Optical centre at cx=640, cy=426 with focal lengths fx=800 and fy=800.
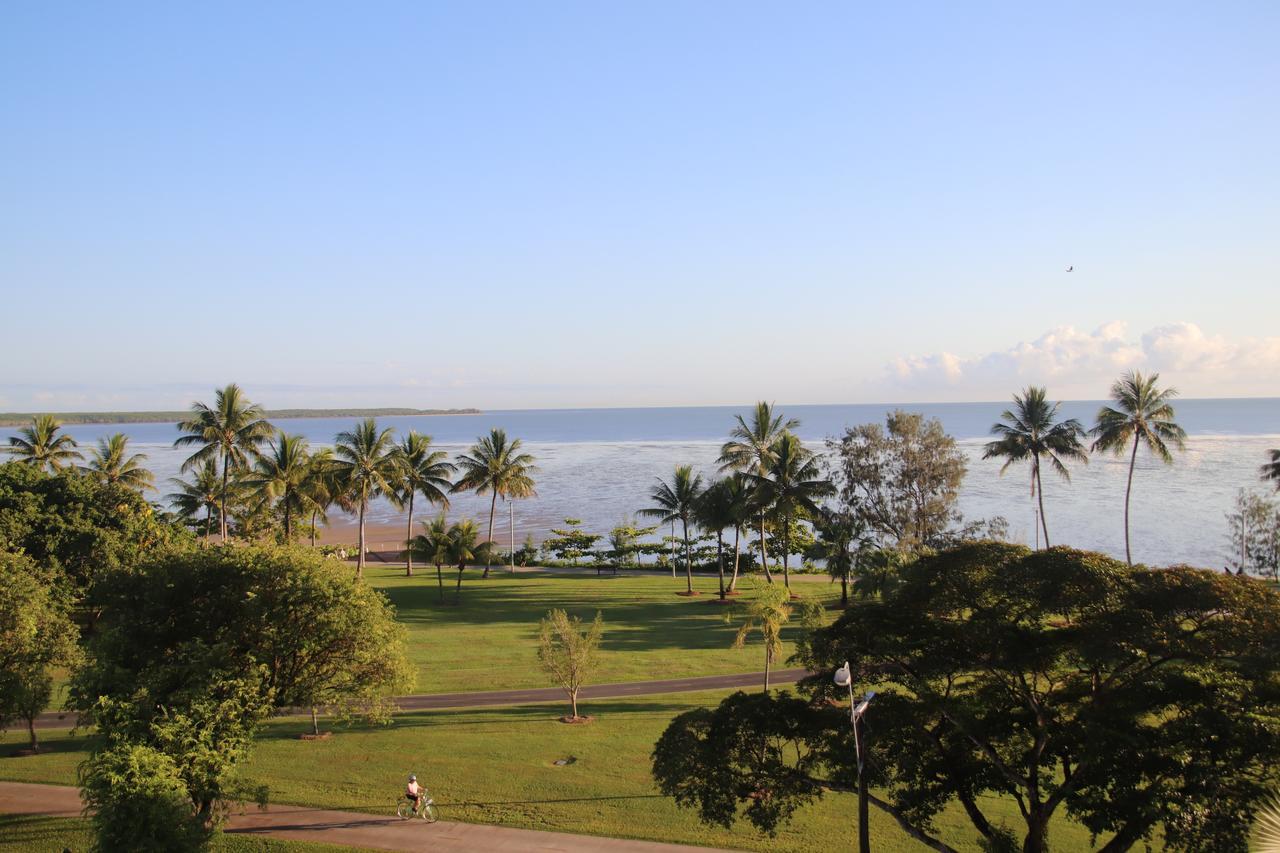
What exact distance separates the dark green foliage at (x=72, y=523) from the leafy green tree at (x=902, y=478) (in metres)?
47.8

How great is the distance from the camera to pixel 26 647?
25672 mm

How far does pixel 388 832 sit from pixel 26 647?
1423 centimetres

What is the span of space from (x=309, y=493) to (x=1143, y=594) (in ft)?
173

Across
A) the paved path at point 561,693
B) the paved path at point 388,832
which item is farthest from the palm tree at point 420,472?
the paved path at point 388,832

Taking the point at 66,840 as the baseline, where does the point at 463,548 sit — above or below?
above

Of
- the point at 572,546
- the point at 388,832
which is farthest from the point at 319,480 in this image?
the point at 388,832

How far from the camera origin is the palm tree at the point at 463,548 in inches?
2311

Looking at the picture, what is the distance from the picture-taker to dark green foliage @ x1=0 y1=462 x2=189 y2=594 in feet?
135

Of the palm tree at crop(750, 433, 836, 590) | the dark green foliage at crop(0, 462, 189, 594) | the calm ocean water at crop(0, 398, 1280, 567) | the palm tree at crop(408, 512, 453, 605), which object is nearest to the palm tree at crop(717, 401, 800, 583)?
the palm tree at crop(750, 433, 836, 590)

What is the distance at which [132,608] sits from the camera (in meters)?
22.9

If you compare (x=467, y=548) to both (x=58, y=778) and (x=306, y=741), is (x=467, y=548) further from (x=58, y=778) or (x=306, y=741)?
(x=58, y=778)

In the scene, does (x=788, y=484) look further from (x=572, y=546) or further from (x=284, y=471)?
(x=284, y=471)

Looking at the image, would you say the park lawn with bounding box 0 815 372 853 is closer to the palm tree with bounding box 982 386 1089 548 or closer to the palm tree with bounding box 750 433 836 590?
the palm tree with bounding box 750 433 836 590

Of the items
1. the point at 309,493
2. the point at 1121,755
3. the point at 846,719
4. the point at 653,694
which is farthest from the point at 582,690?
the point at 309,493
